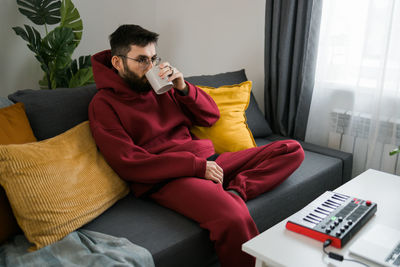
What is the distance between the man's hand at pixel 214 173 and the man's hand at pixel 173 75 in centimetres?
42

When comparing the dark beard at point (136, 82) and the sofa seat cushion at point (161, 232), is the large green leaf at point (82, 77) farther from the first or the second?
the sofa seat cushion at point (161, 232)

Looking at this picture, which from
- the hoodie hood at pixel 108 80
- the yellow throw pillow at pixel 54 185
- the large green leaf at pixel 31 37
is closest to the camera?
the yellow throw pillow at pixel 54 185

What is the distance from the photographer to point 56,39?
2643mm

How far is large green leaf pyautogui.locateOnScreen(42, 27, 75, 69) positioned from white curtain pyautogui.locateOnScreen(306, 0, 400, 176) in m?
1.70

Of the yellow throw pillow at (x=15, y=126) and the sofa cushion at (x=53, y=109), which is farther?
the sofa cushion at (x=53, y=109)

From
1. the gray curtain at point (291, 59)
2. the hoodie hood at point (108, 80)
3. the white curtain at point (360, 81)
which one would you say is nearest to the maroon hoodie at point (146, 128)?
the hoodie hood at point (108, 80)

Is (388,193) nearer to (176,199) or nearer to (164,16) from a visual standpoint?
(176,199)

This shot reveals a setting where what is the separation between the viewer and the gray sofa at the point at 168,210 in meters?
1.37

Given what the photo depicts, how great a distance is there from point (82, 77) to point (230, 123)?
1289 millimetres

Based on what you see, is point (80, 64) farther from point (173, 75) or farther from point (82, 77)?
point (173, 75)

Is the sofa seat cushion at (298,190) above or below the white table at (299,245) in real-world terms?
below

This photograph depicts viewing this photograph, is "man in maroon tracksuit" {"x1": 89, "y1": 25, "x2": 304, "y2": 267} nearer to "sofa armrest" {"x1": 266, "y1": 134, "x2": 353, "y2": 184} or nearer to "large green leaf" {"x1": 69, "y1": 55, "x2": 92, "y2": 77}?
"sofa armrest" {"x1": 266, "y1": 134, "x2": 353, "y2": 184}

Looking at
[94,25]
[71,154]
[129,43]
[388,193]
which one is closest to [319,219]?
[388,193]

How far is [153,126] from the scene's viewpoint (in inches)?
69.6
